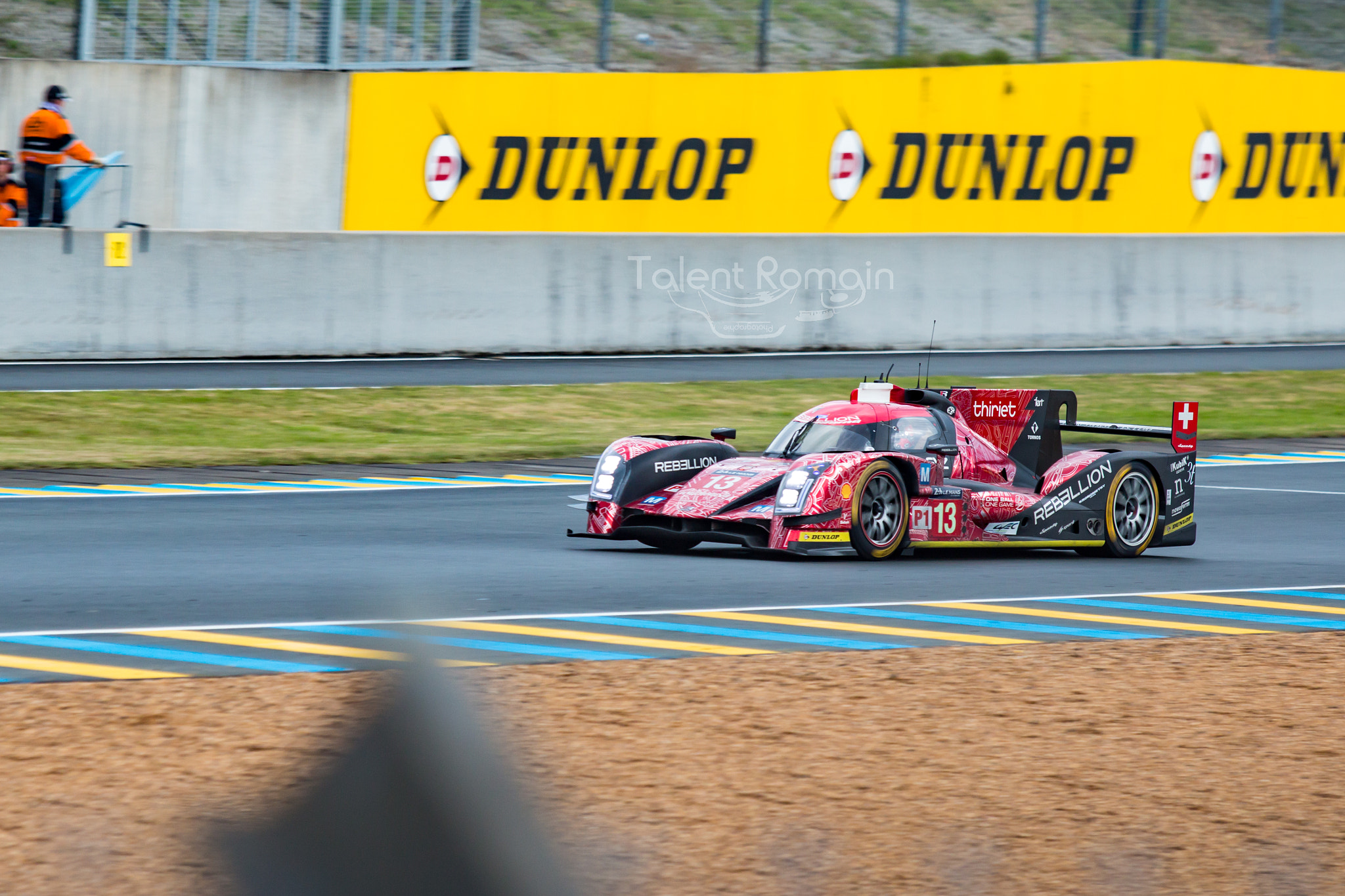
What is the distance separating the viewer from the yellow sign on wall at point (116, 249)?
19.8 meters

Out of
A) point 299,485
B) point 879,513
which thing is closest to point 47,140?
point 299,485

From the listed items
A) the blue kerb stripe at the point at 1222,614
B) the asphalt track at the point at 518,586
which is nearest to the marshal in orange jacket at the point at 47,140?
the asphalt track at the point at 518,586

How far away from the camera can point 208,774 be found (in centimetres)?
580

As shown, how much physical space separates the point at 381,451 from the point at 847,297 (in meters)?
8.47

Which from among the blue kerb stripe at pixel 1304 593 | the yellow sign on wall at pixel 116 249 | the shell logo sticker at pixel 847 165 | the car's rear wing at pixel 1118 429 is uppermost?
the shell logo sticker at pixel 847 165

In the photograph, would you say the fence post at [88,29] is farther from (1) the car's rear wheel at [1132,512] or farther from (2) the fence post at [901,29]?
A: (1) the car's rear wheel at [1132,512]

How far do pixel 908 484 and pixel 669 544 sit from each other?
174 cm

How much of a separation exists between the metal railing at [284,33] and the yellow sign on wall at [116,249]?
6.63 metres

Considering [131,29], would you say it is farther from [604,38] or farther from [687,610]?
[687,610]

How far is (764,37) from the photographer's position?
28.4 meters

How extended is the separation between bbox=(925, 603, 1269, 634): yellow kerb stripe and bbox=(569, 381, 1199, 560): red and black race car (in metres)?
1.62

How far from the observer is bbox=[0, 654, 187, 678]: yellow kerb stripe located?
7.38 meters

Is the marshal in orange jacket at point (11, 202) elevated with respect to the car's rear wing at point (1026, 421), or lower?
elevated

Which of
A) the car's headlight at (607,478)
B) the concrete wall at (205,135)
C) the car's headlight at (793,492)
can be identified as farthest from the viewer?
the concrete wall at (205,135)
